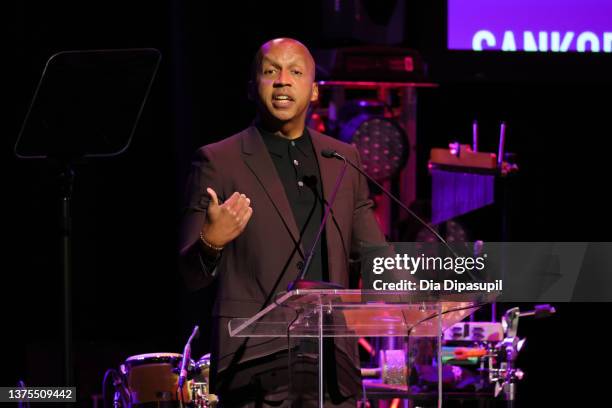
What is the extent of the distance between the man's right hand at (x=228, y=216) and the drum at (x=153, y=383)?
148 centimetres

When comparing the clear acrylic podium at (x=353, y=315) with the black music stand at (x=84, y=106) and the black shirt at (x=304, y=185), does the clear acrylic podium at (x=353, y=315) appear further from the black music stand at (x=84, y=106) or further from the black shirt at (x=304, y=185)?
the black music stand at (x=84, y=106)

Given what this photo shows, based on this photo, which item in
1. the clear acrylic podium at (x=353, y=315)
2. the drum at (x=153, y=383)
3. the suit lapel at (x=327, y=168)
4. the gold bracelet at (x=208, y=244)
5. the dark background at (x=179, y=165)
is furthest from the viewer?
the dark background at (x=179, y=165)

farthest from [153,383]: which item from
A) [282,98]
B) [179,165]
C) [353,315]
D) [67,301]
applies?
[179,165]

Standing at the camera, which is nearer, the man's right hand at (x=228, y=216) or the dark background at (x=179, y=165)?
the man's right hand at (x=228, y=216)

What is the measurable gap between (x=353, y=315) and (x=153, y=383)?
1643mm

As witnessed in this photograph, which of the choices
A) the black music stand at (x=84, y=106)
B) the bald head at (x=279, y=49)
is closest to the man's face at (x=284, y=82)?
the bald head at (x=279, y=49)

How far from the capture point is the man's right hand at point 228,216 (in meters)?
3.19

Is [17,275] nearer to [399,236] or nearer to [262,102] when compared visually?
[399,236]

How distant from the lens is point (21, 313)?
600 centimetres

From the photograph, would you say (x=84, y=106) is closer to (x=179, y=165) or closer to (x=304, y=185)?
(x=304, y=185)

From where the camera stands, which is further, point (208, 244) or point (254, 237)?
point (254, 237)

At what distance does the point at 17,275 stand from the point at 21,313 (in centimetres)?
19

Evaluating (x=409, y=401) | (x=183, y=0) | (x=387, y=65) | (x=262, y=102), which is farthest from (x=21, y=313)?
(x=409, y=401)

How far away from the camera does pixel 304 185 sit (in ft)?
12.1
